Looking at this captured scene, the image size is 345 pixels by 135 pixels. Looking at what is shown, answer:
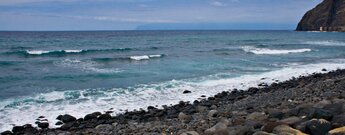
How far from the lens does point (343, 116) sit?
6.39m

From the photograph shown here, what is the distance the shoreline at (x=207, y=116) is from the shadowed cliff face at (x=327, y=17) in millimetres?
96806

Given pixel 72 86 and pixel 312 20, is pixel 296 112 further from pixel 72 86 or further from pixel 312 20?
pixel 312 20

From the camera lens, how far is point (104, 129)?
9.65 meters

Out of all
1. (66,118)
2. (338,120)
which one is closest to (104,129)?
(66,118)

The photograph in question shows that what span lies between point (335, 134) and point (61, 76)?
16629 mm

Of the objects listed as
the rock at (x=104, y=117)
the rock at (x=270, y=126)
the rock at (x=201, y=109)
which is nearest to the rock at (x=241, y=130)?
the rock at (x=270, y=126)

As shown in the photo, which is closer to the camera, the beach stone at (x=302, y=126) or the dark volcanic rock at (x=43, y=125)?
the beach stone at (x=302, y=126)

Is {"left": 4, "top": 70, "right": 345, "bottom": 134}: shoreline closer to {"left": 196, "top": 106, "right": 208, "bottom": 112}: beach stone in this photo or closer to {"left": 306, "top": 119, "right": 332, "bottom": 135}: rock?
{"left": 196, "top": 106, "right": 208, "bottom": 112}: beach stone

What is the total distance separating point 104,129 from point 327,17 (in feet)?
356

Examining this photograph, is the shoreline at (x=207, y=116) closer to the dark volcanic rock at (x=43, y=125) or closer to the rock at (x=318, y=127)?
the dark volcanic rock at (x=43, y=125)

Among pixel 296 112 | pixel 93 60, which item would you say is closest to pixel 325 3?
pixel 93 60

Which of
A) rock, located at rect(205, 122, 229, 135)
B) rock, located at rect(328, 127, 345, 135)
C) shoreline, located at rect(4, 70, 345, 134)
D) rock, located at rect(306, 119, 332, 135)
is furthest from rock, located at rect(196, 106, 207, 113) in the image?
rock, located at rect(328, 127, 345, 135)

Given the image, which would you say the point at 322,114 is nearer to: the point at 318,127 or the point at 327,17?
the point at 318,127

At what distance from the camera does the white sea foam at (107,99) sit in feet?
38.9
